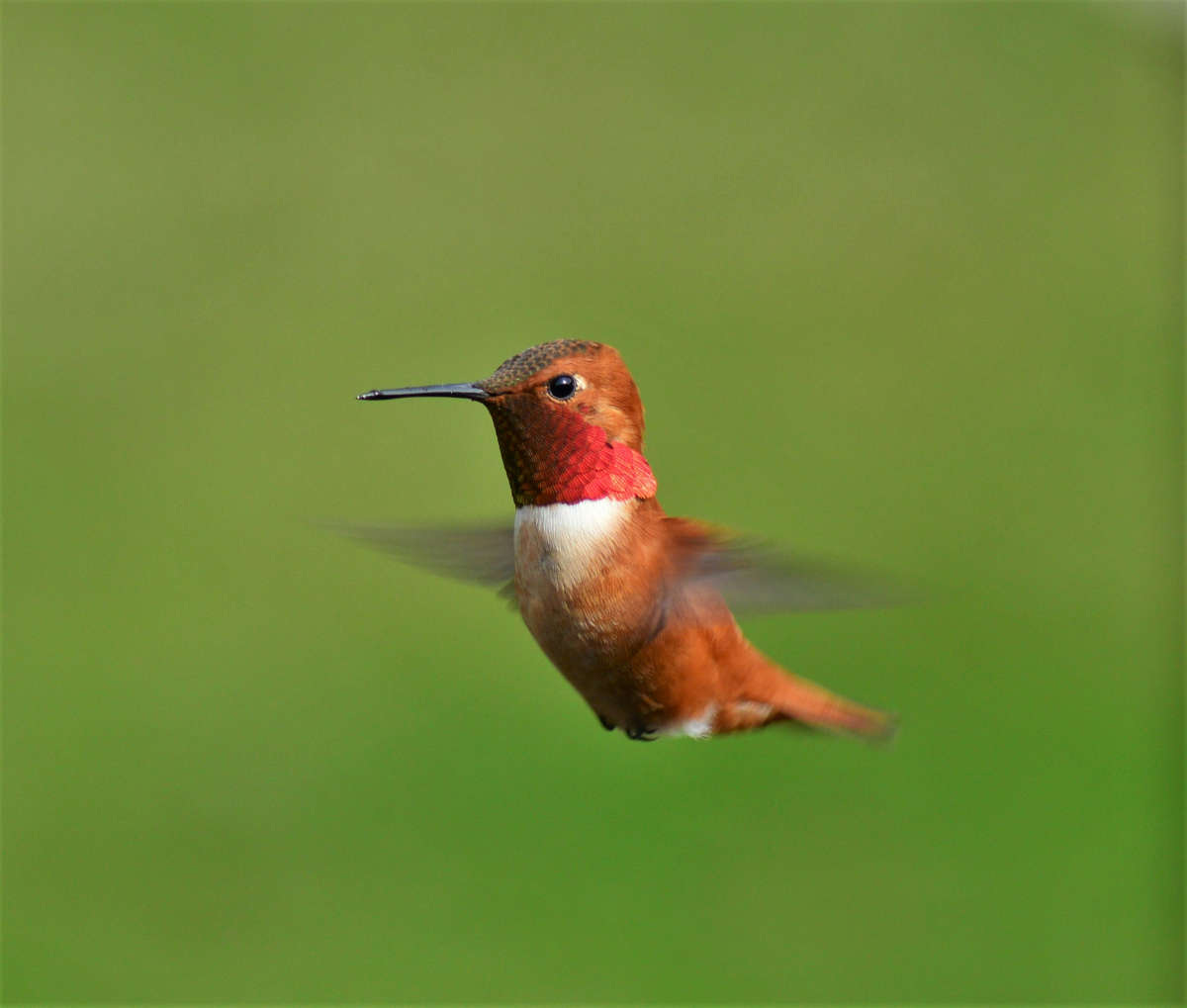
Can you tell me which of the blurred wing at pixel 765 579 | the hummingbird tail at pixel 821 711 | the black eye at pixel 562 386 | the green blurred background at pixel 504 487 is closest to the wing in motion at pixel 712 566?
the blurred wing at pixel 765 579

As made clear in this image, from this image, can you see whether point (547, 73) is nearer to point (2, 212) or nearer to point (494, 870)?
point (2, 212)

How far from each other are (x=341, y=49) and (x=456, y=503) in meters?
2.22

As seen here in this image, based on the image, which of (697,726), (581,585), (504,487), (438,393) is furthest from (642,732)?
(504,487)

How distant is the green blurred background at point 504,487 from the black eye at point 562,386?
4.32 ft

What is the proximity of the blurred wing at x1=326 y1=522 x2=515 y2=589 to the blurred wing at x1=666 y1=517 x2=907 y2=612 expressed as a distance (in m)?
0.21

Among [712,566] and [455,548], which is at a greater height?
[455,548]

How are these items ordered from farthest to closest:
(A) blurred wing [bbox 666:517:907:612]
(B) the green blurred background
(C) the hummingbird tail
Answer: (B) the green blurred background, (C) the hummingbird tail, (A) blurred wing [bbox 666:517:907:612]

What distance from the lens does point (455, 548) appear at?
4.42 ft

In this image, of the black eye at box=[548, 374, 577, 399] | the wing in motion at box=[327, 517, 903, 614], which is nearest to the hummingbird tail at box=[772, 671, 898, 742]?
the wing in motion at box=[327, 517, 903, 614]

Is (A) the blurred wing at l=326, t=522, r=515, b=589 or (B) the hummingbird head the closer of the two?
(B) the hummingbird head

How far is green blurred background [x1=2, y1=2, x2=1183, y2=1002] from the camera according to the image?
10.4 ft

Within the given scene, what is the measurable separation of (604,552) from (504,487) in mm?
1167

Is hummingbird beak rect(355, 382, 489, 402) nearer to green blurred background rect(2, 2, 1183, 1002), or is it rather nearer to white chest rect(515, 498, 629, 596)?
white chest rect(515, 498, 629, 596)

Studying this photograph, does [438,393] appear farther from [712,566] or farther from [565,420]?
[712,566]
